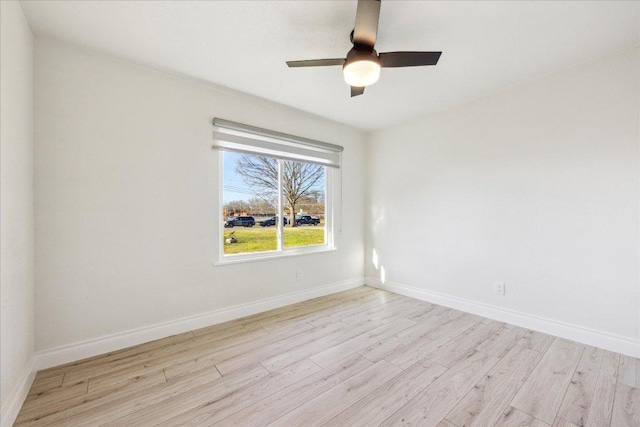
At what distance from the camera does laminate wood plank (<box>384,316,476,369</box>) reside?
2076 millimetres

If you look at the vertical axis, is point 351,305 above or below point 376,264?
below

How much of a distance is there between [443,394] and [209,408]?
4.67 feet

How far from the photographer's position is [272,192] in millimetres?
3312

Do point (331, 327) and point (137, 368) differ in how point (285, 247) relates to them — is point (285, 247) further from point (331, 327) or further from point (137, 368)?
point (137, 368)

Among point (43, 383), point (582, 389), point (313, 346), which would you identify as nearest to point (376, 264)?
point (313, 346)

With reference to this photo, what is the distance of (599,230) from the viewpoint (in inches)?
88.5

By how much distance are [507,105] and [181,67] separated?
3145 millimetres

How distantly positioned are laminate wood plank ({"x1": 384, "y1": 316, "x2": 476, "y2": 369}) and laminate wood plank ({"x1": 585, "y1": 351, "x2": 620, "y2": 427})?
91 cm

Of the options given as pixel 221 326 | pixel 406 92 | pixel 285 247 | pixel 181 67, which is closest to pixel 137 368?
pixel 221 326

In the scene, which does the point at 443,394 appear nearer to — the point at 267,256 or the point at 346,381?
the point at 346,381

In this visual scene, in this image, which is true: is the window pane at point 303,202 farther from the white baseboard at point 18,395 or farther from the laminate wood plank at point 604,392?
the laminate wood plank at point 604,392

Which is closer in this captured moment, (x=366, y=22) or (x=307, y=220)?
(x=366, y=22)

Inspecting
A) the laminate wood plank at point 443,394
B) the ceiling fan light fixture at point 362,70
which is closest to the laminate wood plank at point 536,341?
the laminate wood plank at point 443,394

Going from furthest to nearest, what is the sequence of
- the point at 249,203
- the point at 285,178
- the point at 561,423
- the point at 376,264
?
the point at 376,264, the point at 285,178, the point at 249,203, the point at 561,423
